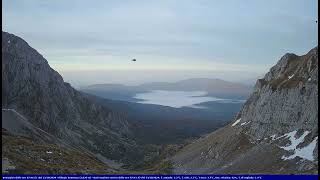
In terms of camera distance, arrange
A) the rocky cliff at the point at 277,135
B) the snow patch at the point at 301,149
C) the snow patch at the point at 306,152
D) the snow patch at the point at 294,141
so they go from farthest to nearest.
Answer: the snow patch at the point at 294,141 → the rocky cliff at the point at 277,135 → the snow patch at the point at 301,149 → the snow patch at the point at 306,152

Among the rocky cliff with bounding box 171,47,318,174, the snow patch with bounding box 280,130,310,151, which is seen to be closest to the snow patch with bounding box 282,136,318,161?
the rocky cliff with bounding box 171,47,318,174

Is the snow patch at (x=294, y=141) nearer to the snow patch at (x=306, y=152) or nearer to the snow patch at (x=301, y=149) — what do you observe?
the snow patch at (x=301, y=149)

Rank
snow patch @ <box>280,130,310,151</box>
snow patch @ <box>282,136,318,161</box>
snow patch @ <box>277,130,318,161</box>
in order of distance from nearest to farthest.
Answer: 1. snow patch @ <box>282,136,318,161</box>
2. snow patch @ <box>277,130,318,161</box>
3. snow patch @ <box>280,130,310,151</box>

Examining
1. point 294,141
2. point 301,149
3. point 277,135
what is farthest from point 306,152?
point 277,135

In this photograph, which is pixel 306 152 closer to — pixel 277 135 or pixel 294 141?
pixel 294 141

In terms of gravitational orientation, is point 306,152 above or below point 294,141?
below

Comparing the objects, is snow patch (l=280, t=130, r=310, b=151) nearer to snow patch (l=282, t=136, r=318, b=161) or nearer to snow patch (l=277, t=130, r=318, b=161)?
snow patch (l=277, t=130, r=318, b=161)

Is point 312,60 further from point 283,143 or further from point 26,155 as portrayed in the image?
point 26,155

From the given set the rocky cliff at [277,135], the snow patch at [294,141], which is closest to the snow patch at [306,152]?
the rocky cliff at [277,135]
